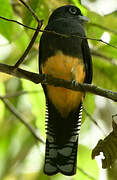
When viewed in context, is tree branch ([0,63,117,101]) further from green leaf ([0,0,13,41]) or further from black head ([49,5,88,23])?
black head ([49,5,88,23])

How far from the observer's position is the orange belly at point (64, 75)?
3.13 m

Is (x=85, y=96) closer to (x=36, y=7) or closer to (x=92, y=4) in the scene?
(x=92, y=4)

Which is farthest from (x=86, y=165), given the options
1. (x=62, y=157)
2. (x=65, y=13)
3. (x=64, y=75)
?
(x=65, y=13)

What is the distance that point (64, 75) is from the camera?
3137 mm

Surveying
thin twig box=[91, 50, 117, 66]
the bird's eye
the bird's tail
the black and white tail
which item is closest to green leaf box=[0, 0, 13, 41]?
the black and white tail

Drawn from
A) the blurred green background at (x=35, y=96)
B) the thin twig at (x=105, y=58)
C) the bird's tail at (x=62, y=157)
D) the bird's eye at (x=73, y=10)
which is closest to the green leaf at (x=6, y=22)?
the blurred green background at (x=35, y=96)

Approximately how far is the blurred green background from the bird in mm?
89

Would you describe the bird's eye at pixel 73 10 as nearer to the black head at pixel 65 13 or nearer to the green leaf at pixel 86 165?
the black head at pixel 65 13

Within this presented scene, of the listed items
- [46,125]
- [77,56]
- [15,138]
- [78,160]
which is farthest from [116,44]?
[15,138]

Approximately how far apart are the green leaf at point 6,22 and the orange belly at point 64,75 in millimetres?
583

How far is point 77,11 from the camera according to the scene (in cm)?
373

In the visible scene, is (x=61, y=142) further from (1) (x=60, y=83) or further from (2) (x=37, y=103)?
(1) (x=60, y=83)

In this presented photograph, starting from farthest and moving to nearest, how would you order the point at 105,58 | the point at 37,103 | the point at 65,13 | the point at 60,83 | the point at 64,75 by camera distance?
the point at 105,58
the point at 65,13
the point at 37,103
the point at 64,75
the point at 60,83

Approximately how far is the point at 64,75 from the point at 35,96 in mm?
296
